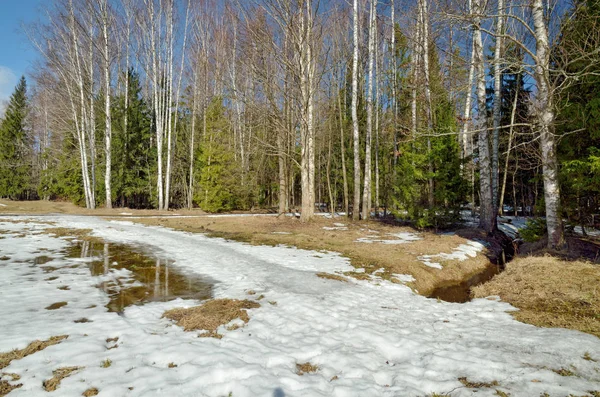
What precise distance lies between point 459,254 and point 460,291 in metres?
3.23

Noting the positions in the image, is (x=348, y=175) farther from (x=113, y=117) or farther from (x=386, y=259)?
(x=113, y=117)

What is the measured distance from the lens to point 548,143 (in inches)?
343

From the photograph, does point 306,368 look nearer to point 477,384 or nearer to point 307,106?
point 477,384

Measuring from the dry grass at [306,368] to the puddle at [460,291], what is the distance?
4.59 m

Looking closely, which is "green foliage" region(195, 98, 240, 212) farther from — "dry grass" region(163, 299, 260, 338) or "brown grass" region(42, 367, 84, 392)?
"brown grass" region(42, 367, 84, 392)

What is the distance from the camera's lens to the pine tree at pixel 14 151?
36.8 metres

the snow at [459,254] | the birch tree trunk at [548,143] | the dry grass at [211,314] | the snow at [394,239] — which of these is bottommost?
the snow at [459,254]

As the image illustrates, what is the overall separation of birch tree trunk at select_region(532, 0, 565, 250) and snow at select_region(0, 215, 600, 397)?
4810mm

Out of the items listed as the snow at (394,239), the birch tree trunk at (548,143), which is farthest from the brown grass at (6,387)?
the birch tree trunk at (548,143)

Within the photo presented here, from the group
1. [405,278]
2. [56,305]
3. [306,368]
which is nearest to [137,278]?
[56,305]

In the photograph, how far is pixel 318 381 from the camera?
3.09m

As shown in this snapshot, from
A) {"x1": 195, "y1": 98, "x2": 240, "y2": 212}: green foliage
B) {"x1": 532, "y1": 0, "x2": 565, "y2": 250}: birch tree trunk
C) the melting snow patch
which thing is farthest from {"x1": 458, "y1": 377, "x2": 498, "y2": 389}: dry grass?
{"x1": 195, "y1": 98, "x2": 240, "y2": 212}: green foliage

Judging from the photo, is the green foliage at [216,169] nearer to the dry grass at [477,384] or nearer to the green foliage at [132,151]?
the green foliage at [132,151]

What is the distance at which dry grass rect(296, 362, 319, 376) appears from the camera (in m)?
3.27
